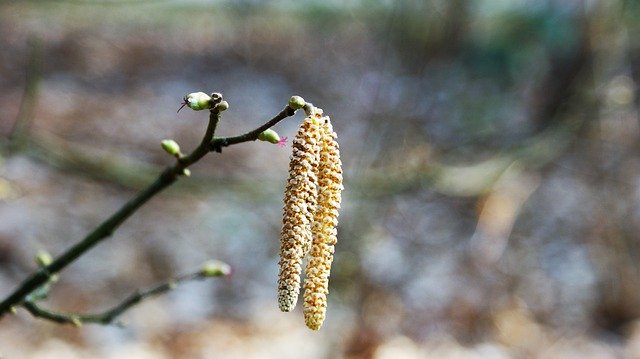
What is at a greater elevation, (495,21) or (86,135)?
(495,21)

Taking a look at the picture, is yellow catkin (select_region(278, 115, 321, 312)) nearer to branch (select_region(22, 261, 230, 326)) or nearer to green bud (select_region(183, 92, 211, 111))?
green bud (select_region(183, 92, 211, 111))

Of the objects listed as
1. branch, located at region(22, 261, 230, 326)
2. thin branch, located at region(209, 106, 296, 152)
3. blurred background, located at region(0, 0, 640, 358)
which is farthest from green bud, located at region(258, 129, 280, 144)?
blurred background, located at region(0, 0, 640, 358)

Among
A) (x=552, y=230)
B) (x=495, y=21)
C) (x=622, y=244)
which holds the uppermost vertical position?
(x=495, y=21)

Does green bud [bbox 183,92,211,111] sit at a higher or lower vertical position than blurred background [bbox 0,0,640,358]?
higher

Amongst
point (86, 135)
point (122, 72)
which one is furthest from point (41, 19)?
point (86, 135)

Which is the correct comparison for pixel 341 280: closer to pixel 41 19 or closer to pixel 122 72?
pixel 122 72

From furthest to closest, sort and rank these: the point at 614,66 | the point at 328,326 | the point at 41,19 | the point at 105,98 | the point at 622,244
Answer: the point at 41,19 < the point at 105,98 < the point at 614,66 < the point at 622,244 < the point at 328,326

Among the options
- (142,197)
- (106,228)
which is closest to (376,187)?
(106,228)
